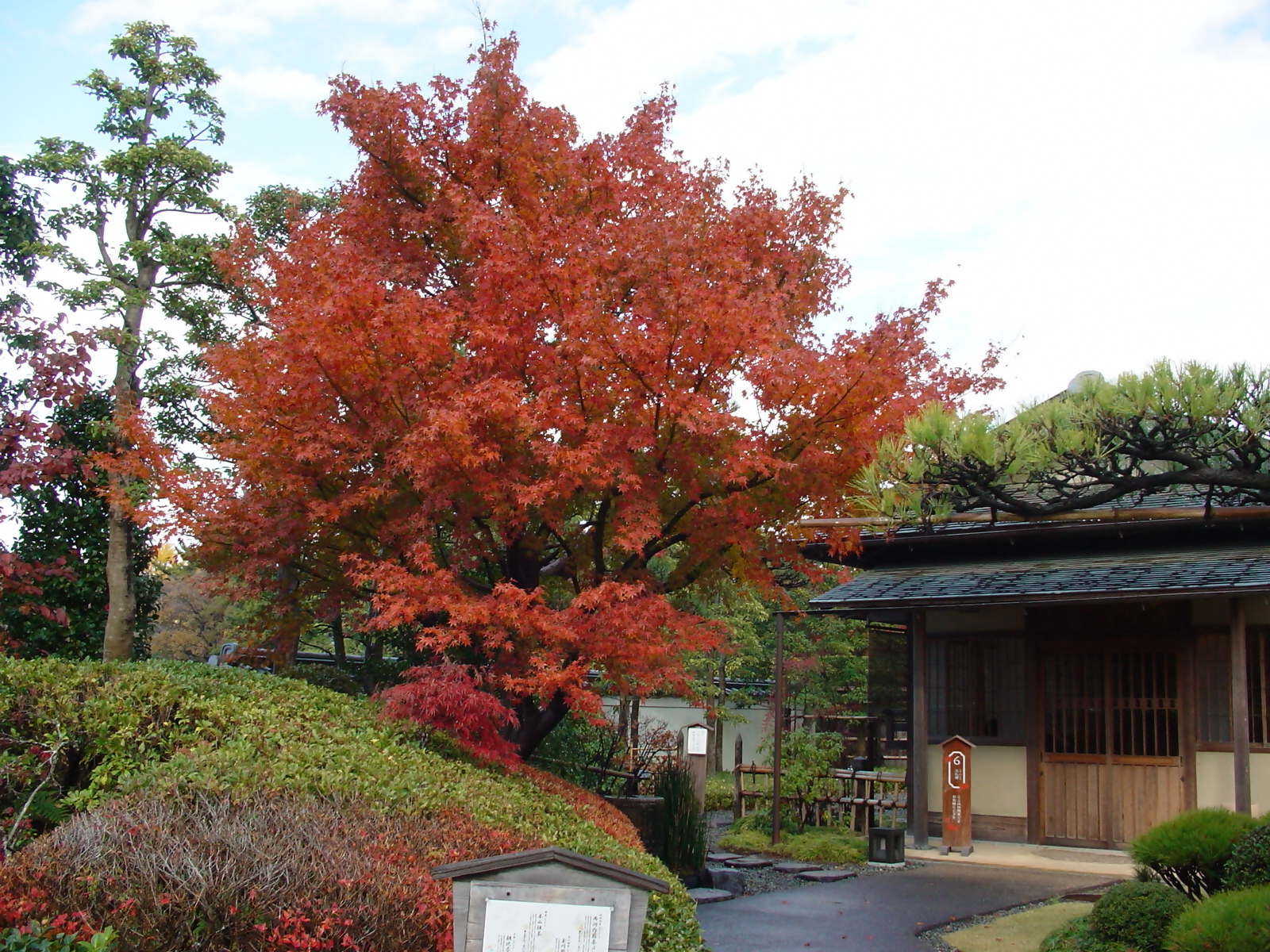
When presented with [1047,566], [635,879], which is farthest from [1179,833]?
[1047,566]

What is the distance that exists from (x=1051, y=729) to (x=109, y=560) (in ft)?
41.8

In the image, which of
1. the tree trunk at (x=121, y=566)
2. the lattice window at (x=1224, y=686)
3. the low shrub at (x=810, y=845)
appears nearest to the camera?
the lattice window at (x=1224, y=686)

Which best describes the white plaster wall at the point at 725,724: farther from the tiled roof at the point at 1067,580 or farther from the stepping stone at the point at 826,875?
the stepping stone at the point at 826,875

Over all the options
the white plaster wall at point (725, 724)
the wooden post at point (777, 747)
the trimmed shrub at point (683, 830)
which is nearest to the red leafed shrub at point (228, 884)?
the trimmed shrub at point (683, 830)

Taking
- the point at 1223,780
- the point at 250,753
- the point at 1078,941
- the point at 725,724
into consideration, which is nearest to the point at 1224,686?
the point at 1223,780

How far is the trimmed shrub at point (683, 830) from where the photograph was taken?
11547 millimetres

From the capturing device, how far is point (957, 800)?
1267cm

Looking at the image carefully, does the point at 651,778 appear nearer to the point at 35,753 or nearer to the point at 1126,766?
the point at 1126,766

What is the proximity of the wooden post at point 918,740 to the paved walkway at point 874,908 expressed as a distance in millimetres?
952

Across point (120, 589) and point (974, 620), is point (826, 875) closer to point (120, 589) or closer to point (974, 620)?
point (974, 620)

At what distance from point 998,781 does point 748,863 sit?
3.31 metres

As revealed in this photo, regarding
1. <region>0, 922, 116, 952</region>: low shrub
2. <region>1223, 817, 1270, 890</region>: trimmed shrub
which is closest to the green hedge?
<region>0, 922, 116, 952</region>: low shrub

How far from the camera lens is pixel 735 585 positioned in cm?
1139

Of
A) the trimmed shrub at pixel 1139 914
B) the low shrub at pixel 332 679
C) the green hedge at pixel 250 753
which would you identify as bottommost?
the trimmed shrub at pixel 1139 914
